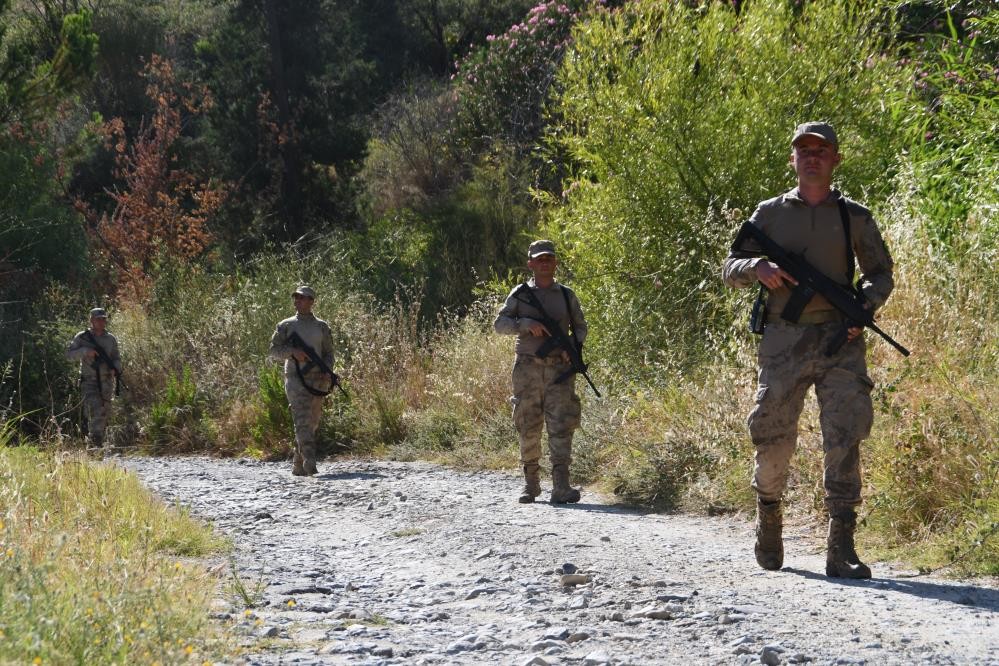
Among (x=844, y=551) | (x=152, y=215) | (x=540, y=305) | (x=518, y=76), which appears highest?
(x=518, y=76)

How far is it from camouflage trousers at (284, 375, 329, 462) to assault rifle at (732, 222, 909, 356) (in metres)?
8.61

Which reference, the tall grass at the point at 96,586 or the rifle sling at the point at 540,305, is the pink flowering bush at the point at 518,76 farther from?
the tall grass at the point at 96,586

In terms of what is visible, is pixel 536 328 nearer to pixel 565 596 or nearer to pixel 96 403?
pixel 565 596

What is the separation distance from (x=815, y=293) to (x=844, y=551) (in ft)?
4.30

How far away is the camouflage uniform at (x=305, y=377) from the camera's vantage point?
14.1 metres

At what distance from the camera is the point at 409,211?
2652 cm

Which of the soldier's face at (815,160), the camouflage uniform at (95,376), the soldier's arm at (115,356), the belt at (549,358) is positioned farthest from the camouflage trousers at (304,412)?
the soldier's face at (815,160)

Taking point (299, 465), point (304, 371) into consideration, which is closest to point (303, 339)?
point (304, 371)

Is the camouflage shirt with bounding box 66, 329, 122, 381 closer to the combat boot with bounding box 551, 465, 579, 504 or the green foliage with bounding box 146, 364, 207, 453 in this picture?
the green foliage with bounding box 146, 364, 207, 453

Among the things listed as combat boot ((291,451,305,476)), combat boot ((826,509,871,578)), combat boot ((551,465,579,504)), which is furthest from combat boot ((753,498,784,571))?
combat boot ((291,451,305,476))

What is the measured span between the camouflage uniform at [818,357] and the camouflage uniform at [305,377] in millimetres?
8323

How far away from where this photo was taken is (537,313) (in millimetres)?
10273

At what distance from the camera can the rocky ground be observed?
504 centimetres

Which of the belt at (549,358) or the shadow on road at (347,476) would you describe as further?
the shadow on road at (347,476)
